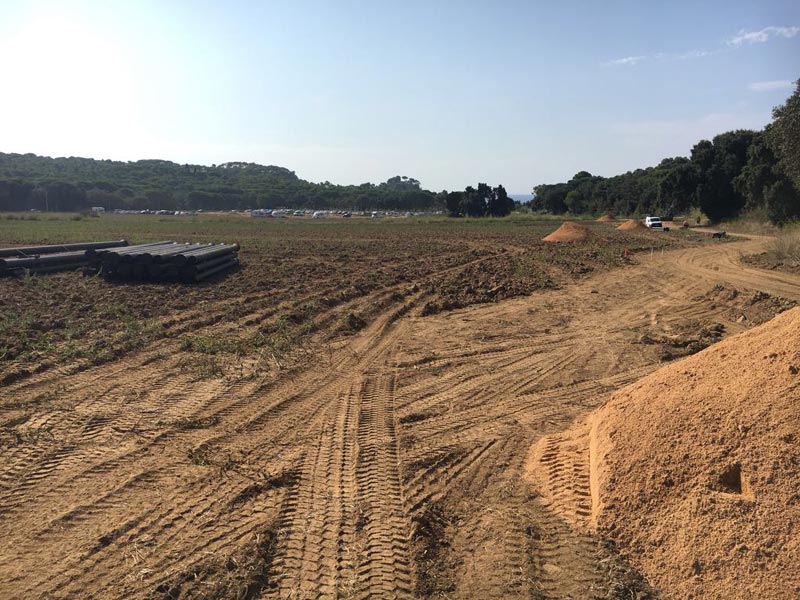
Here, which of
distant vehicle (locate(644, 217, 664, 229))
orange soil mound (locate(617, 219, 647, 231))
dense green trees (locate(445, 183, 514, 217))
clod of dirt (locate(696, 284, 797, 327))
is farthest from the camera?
dense green trees (locate(445, 183, 514, 217))

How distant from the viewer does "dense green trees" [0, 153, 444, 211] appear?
99250 mm

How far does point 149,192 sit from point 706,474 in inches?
5242

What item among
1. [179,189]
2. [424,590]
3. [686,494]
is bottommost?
[424,590]

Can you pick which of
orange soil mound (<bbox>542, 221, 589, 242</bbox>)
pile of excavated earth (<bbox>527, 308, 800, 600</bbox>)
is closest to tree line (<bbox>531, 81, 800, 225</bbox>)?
orange soil mound (<bbox>542, 221, 589, 242</bbox>)

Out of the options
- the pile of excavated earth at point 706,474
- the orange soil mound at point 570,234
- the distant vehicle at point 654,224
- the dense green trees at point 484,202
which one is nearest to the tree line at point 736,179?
the distant vehicle at point 654,224

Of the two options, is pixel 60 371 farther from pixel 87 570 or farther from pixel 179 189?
pixel 179 189

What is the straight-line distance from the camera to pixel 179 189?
14088cm

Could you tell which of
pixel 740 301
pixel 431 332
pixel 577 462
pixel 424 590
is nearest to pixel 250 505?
pixel 424 590

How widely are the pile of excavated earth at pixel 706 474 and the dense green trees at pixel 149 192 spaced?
361 ft

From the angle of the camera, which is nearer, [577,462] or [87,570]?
[87,570]

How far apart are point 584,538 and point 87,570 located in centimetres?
367

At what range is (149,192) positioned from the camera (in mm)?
123250

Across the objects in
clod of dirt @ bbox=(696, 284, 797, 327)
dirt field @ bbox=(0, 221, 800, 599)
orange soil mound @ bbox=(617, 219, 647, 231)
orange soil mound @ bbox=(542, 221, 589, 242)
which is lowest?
dirt field @ bbox=(0, 221, 800, 599)

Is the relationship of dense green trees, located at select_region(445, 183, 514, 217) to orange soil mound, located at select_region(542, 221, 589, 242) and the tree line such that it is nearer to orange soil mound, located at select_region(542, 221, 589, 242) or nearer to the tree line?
the tree line
